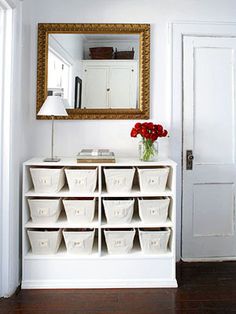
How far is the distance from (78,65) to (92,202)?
1.22 metres

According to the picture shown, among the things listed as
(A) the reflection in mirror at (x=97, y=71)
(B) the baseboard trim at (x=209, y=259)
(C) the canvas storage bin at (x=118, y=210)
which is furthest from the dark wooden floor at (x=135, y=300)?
(A) the reflection in mirror at (x=97, y=71)

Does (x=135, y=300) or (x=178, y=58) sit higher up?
(x=178, y=58)

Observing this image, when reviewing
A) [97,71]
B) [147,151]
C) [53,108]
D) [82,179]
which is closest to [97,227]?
[82,179]

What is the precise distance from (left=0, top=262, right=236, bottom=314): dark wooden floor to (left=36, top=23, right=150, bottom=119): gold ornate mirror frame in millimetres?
1427

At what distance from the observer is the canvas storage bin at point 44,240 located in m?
2.34

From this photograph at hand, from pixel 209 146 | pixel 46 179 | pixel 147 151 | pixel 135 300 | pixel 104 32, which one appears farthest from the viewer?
pixel 209 146

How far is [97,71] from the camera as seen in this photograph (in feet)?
8.77

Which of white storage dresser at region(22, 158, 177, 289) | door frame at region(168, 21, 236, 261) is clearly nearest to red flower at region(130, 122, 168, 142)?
white storage dresser at region(22, 158, 177, 289)

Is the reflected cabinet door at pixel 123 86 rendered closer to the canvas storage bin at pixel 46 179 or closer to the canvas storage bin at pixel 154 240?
the canvas storage bin at pixel 46 179

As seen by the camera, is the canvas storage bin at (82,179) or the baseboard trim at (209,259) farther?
the baseboard trim at (209,259)

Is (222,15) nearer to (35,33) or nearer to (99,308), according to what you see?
(35,33)

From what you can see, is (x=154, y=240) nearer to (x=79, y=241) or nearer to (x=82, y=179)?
(x=79, y=241)

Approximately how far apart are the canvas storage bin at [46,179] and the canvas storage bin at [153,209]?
650 mm

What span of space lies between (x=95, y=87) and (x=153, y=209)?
1.17 m
